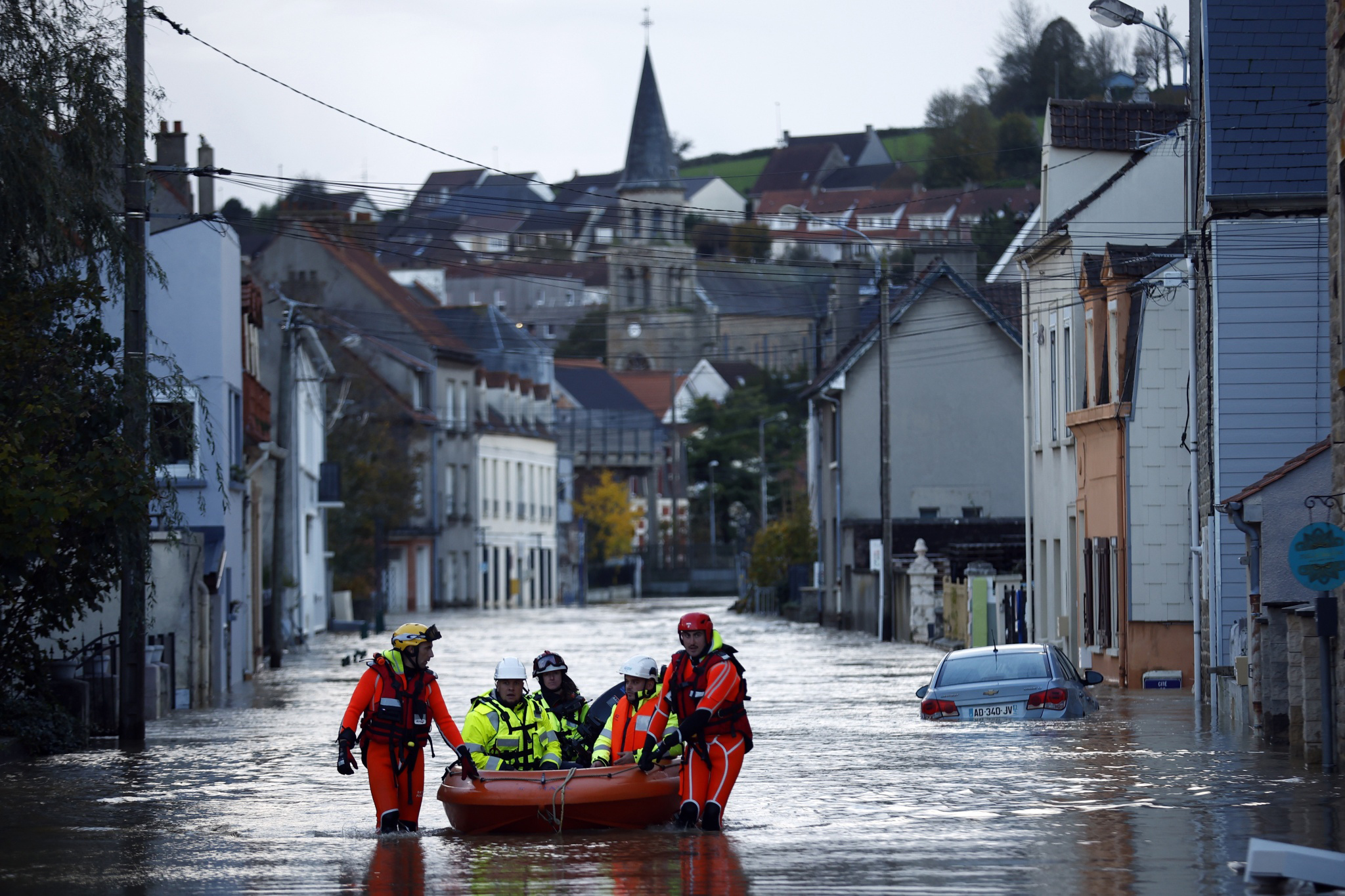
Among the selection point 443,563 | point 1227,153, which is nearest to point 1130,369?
point 1227,153

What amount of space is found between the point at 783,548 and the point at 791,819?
56.4 m

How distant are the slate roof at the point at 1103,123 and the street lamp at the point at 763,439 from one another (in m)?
62.5

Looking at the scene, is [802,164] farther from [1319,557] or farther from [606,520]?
[1319,557]

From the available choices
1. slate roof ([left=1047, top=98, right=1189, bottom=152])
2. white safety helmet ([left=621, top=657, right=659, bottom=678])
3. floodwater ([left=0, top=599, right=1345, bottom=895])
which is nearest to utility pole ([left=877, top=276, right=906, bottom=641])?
slate roof ([left=1047, top=98, right=1189, bottom=152])

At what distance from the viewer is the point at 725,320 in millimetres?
170875

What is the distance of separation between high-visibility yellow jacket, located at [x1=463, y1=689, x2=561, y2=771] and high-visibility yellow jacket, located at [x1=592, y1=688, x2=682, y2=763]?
15.0 inches

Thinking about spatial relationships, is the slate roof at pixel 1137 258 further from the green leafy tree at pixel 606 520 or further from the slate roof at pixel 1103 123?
the green leafy tree at pixel 606 520

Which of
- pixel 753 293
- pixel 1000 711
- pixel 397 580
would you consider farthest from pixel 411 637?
pixel 753 293

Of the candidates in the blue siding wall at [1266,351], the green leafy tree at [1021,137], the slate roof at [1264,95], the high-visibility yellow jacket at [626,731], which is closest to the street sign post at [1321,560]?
the high-visibility yellow jacket at [626,731]

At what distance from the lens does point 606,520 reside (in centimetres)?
11894

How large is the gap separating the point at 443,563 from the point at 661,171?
77.1 meters

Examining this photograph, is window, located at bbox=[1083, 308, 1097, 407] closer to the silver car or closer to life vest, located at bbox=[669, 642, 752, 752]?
the silver car

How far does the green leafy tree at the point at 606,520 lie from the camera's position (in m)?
118

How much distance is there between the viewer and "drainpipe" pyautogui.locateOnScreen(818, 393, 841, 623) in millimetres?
55969
